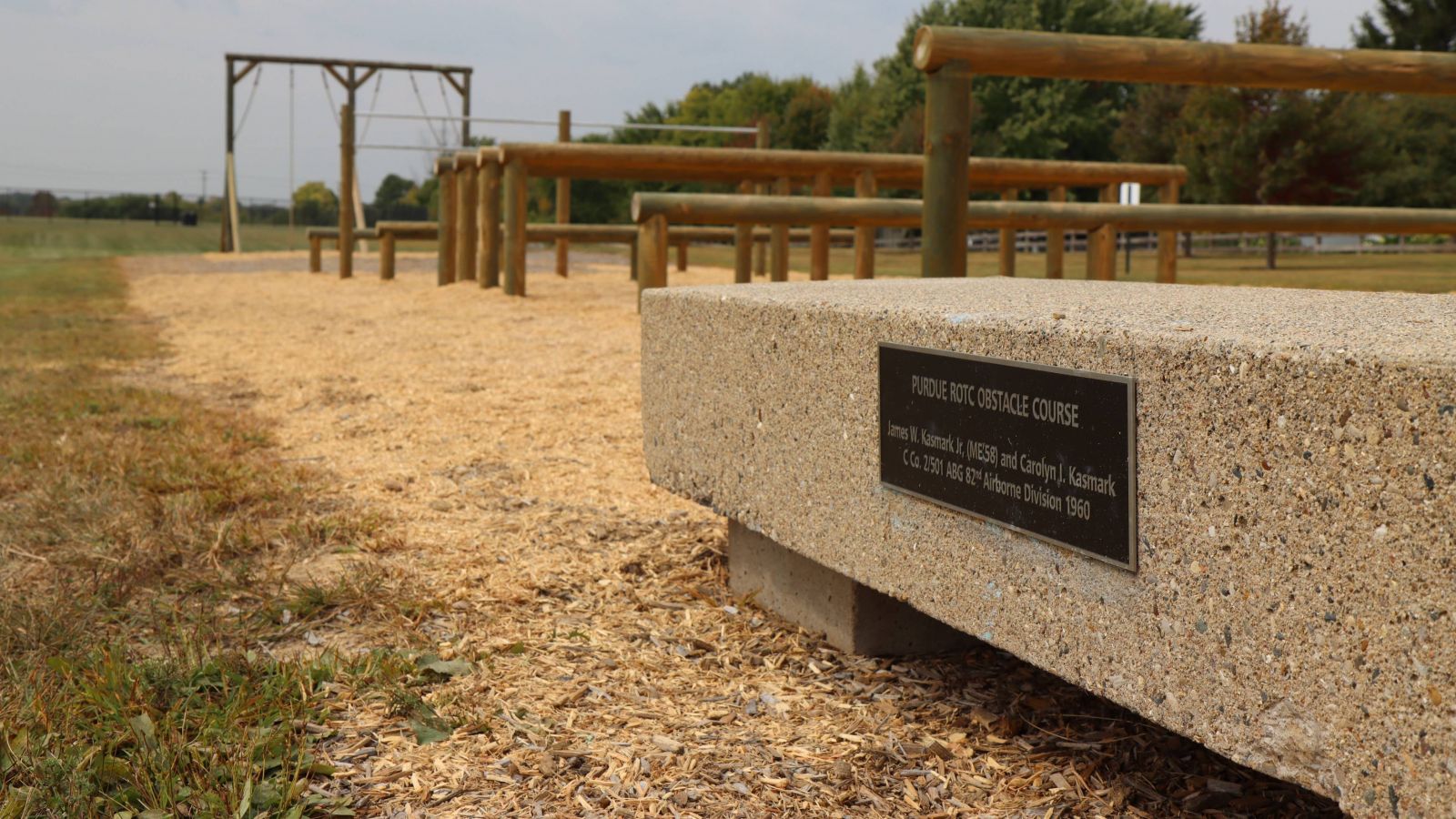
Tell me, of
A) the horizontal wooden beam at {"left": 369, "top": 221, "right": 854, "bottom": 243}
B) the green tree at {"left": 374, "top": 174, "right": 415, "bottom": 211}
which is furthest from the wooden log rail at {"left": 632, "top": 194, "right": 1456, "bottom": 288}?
the green tree at {"left": 374, "top": 174, "right": 415, "bottom": 211}

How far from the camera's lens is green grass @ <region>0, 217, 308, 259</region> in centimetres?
3014

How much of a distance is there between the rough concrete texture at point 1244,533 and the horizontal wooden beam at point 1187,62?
1768 mm

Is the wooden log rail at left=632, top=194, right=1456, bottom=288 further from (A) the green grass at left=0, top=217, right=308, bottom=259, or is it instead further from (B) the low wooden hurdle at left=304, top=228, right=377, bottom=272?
(A) the green grass at left=0, top=217, right=308, bottom=259

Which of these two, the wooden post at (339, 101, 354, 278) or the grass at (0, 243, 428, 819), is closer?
the grass at (0, 243, 428, 819)

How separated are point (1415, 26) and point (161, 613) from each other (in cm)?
4701

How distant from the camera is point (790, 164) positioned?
9.39 m

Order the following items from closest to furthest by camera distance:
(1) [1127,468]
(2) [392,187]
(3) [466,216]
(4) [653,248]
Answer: (1) [1127,468]
(4) [653,248]
(3) [466,216]
(2) [392,187]

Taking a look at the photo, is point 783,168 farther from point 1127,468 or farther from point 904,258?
point 904,258

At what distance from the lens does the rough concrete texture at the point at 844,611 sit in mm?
2693

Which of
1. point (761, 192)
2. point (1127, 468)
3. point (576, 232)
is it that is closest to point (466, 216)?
point (576, 232)

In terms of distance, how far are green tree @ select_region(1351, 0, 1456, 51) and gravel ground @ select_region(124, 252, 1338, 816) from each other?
43.6m

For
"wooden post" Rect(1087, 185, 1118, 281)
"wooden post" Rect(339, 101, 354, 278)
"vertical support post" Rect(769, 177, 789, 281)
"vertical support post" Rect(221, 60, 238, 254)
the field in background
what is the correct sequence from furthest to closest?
"vertical support post" Rect(221, 60, 238, 254) < "wooden post" Rect(339, 101, 354, 278) < "vertical support post" Rect(769, 177, 789, 281) < "wooden post" Rect(1087, 185, 1118, 281) < the field in background

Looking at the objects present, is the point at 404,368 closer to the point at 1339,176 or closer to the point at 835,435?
the point at 835,435

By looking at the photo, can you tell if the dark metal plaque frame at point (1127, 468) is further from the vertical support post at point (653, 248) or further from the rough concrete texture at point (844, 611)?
the vertical support post at point (653, 248)
